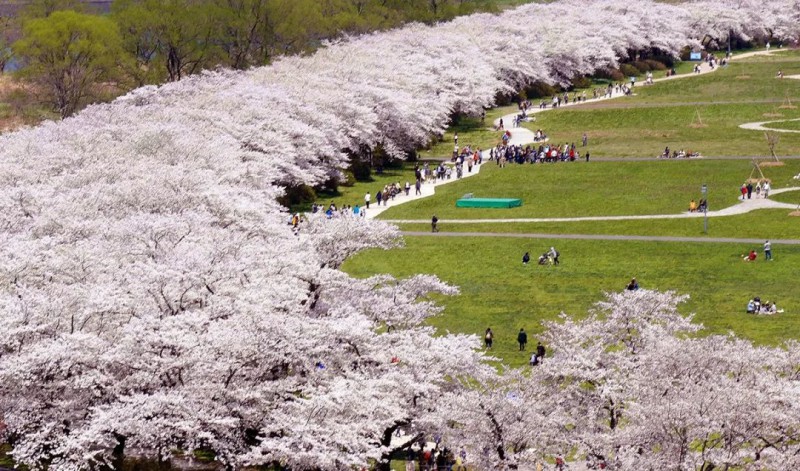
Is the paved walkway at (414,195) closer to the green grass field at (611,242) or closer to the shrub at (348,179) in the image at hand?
the green grass field at (611,242)

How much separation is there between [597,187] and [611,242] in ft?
52.1

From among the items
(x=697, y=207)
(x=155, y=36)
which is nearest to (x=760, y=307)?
(x=697, y=207)

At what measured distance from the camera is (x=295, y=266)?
47.5 meters

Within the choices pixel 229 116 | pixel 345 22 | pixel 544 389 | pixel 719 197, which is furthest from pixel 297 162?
pixel 345 22

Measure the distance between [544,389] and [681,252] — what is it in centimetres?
2717

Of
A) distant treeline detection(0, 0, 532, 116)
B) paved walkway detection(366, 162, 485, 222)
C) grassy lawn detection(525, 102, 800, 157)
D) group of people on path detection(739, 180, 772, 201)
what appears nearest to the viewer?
group of people on path detection(739, 180, 772, 201)

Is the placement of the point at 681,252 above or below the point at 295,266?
below

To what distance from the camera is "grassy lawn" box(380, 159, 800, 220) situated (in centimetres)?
7781

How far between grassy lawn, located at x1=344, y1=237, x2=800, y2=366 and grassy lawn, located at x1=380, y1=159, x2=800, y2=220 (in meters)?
7.74

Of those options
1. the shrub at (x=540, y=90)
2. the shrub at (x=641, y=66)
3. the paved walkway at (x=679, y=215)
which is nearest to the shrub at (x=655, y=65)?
the shrub at (x=641, y=66)

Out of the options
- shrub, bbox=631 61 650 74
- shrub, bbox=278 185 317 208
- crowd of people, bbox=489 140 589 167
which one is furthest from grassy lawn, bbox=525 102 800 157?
shrub, bbox=631 61 650 74

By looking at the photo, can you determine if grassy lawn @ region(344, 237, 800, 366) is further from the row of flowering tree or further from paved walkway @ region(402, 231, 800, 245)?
the row of flowering tree

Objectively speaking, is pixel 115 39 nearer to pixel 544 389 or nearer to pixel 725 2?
pixel 544 389

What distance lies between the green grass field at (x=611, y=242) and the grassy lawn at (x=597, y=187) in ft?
0.28
